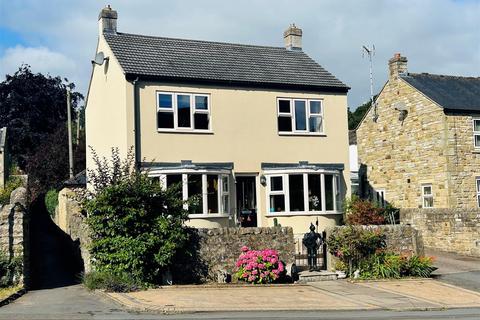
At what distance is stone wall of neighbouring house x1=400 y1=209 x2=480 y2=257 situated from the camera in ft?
82.1

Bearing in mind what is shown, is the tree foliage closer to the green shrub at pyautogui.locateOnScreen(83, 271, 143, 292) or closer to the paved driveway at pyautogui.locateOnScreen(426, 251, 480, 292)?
the green shrub at pyautogui.locateOnScreen(83, 271, 143, 292)

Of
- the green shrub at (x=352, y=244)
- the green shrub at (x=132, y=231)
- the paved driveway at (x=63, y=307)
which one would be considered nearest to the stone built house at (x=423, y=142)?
the green shrub at (x=352, y=244)

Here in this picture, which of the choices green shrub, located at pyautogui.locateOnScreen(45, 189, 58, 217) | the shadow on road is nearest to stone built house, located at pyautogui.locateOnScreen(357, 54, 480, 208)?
the shadow on road

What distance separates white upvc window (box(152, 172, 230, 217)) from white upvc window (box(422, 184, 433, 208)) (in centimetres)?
1205

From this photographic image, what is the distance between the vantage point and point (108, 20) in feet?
85.1

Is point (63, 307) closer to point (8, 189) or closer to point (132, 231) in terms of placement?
point (132, 231)

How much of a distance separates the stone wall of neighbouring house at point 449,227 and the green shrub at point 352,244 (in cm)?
685

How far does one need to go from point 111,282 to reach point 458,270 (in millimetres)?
12390

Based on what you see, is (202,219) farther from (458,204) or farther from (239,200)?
(458,204)

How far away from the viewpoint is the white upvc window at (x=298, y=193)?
24.3 m

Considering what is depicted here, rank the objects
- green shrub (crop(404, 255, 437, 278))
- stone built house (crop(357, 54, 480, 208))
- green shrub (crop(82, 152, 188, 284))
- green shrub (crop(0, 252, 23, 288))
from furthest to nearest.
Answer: stone built house (crop(357, 54, 480, 208))
green shrub (crop(404, 255, 437, 278))
green shrub (crop(82, 152, 188, 284))
green shrub (crop(0, 252, 23, 288))

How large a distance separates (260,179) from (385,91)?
12575 millimetres

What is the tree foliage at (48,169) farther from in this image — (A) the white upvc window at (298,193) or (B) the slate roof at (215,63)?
(A) the white upvc window at (298,193)

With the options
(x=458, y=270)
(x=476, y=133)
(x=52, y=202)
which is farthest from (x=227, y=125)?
(x=52, y=202)
